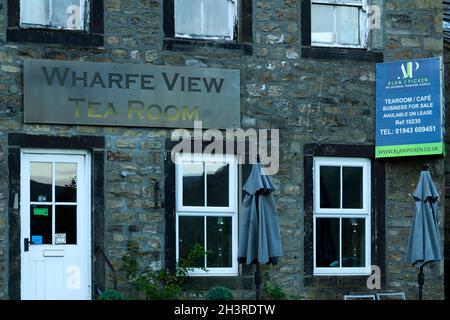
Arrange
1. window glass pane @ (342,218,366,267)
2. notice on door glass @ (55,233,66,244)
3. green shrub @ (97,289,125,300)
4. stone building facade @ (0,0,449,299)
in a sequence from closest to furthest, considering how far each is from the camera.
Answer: green shrub @ (97,289,125,300) → stone building facade @ (0,0,449,299) → notice on door glass @ (55,233,66,244) → window glass pane @ (342,218,366,267)

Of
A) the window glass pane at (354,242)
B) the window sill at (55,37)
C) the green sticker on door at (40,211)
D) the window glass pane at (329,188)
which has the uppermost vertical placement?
the window sill at (55,37)

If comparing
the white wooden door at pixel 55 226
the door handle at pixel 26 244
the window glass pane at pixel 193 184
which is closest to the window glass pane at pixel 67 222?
the white wooden door at pixel 55 226

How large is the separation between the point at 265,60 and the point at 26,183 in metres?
3.49

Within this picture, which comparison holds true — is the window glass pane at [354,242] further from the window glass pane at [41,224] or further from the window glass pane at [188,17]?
the window glass pane at [41,224]

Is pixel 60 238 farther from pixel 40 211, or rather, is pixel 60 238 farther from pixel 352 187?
pixel 352 187

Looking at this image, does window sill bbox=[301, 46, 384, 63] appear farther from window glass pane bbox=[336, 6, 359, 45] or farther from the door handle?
the door handle

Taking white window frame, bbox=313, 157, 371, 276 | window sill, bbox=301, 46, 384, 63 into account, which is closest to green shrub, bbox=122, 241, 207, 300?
white window frame, bbox=313, 157, 371, 276

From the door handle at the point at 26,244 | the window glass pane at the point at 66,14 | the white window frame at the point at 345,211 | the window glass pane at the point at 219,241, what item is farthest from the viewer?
the white window frame at the point at 345,211

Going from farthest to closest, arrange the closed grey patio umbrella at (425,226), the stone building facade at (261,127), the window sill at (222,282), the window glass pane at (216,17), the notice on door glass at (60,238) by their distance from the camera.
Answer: the window glass pane at (216,17) < the window sill at (222,282) < the notice on door glass at (60,238) < the stone building facade at (261,127) < the closed grey patio umbrella at (425,226)

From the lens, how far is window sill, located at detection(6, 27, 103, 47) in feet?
49.3

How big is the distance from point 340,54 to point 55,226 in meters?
4.40

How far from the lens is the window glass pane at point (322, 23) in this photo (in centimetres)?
1641

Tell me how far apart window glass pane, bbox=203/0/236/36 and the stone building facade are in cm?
23

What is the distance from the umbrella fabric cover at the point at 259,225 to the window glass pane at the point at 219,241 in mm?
1370
